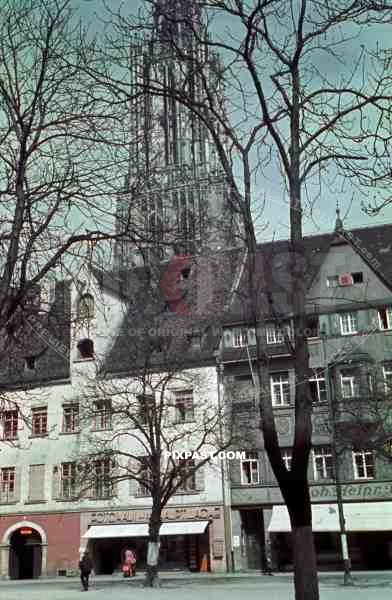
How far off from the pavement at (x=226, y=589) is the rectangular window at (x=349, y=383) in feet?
25.1

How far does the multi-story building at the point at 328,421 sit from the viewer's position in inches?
1395

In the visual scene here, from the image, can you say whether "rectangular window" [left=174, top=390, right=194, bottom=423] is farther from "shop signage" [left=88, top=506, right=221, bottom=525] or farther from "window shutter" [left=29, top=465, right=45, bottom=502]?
"window shutter" [left=29, top=465, right=45, bottom=502]

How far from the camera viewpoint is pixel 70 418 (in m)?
41.9

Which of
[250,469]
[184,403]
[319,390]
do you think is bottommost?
[250,469]

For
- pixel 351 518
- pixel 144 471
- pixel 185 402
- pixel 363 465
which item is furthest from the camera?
pixel 185 402

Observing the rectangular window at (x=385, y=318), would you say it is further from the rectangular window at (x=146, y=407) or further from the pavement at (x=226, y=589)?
the rectangular window at (x=146, y=407)

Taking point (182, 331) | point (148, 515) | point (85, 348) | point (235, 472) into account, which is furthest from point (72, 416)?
point (235, 472)

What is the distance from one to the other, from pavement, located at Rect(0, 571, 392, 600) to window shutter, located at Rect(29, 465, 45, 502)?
29.0ft

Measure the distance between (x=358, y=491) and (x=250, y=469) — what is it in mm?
5038

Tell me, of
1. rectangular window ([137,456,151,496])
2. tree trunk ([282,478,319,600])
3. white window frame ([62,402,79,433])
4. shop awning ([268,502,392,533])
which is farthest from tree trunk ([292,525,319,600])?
white window frame ([62,402,79,433])

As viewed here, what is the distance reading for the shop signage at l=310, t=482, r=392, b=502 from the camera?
116 ft

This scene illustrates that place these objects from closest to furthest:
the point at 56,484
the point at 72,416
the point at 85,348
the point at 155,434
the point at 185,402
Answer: the point at 155,434 → the point at 185,402 → the point at 56,484 → the point at 72,416 → the point at 85,348

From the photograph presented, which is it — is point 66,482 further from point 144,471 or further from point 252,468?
point 252,468

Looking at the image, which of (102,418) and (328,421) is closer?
(328,421)
